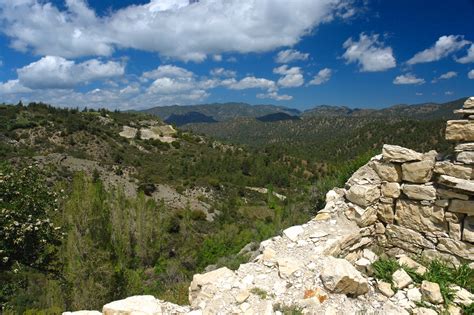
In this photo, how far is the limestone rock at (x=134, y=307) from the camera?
204 inches

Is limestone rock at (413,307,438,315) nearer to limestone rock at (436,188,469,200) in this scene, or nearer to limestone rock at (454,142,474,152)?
limestone rock at (436,188,469,200)

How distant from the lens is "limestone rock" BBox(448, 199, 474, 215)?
6.91 m

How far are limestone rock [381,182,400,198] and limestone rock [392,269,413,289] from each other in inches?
87.6

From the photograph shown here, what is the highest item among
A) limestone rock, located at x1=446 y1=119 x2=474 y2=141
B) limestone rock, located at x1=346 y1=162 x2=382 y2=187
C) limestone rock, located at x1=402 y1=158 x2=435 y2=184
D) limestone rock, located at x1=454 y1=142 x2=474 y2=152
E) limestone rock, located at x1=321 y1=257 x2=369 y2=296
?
limestone rock, located at x1=446 y1=119 x2=474 y2=141

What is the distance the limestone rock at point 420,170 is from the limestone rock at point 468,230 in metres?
1.17

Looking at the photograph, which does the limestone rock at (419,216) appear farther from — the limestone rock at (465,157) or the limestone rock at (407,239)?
the limestone rock at (465,157)

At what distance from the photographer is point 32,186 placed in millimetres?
11516

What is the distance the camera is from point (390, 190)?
820 centimetres

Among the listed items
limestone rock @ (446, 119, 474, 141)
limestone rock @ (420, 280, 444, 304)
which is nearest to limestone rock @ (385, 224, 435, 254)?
limestone rock @ (420, 280, 444, 304)

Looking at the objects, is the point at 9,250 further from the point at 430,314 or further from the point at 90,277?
the point at 430,314

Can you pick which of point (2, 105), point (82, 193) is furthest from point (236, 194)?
point (2, 105)

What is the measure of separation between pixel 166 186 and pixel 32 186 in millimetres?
36708

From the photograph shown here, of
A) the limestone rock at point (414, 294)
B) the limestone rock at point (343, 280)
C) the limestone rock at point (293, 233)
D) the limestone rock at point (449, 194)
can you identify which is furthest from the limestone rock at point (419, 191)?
the limestone rock at point (343, 280)

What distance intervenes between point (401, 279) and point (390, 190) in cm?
254
